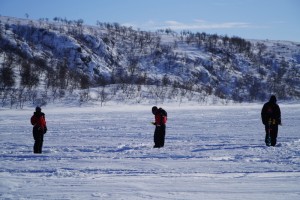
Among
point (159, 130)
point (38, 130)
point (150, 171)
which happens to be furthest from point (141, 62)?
point (150, 171)

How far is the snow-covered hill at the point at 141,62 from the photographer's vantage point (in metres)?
54.9

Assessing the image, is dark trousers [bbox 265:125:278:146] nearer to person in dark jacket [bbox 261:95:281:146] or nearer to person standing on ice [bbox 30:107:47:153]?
person in dark jacket [bbox 261:95:281:146]

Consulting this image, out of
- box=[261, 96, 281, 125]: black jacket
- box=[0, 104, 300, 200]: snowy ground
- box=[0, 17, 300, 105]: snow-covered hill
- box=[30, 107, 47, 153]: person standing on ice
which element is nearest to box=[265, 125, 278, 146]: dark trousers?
box=[261, 96, 281, 125]: black jacket

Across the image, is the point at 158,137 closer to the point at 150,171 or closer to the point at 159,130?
the point at 159,130

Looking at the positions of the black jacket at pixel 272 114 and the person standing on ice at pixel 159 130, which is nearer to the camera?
the black jacket at pixel 272 114

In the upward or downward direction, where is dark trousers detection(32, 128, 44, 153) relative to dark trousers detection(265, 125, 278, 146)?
downward

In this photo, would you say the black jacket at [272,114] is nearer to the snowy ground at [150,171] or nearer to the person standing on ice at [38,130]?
the snowy ground at [150,171]

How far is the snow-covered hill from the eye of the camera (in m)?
54.9

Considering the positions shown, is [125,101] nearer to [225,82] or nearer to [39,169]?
[39,169]

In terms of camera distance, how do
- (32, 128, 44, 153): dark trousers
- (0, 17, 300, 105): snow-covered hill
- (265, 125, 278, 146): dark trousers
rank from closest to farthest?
(32, 128, 44, 153): dark trousers
(265, 125, 278, 146): dark trousers
(0, 17, 300, 105): snow-covered hill

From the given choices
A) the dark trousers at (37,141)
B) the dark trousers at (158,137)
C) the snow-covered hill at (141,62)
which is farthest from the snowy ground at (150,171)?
the snow-covered hill at (141,62)

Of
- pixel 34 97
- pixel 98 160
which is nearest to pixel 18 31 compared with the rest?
pixel 34 97

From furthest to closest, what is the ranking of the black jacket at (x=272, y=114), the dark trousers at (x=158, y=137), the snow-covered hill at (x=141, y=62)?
the snow-covered hill at (x=141, y=62), the dark trousers at (x=158, y=137), the black jacket at (x=272, y=114)

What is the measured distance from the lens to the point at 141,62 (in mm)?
82875
